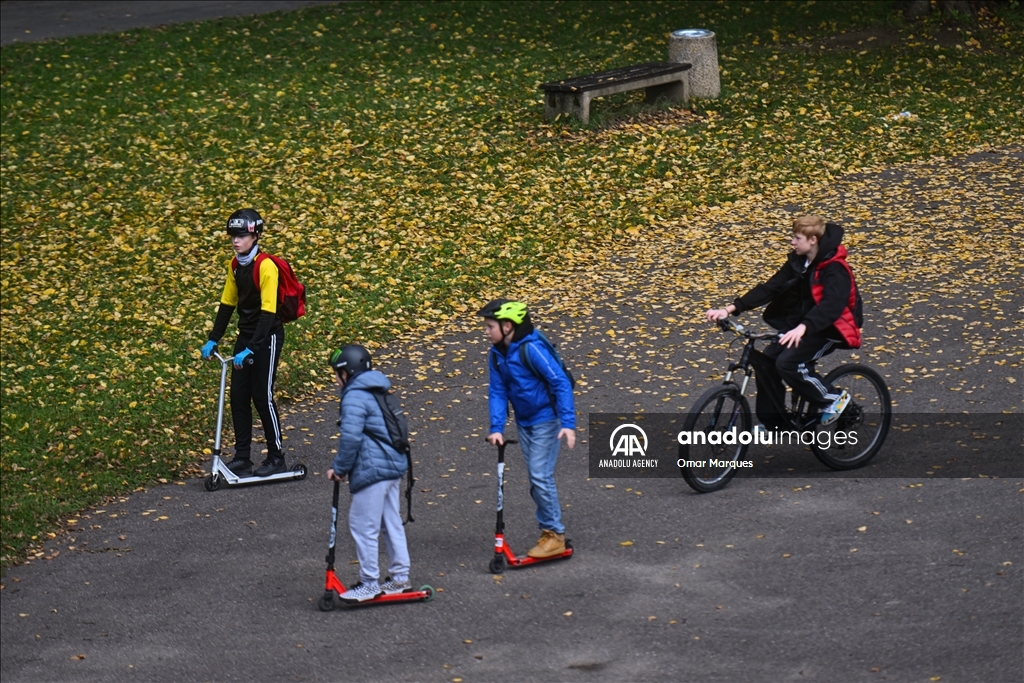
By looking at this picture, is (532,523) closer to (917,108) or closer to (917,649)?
(917,649)

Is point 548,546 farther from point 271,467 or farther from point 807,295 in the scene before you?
point 271,467

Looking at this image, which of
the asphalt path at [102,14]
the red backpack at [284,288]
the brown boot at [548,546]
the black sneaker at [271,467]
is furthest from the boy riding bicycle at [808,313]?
the asphalt path at [102,14]

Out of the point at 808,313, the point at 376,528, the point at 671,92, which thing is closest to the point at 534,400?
the point at 376,528

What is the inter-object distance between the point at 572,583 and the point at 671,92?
40.7 feet

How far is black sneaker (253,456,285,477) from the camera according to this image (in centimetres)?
941

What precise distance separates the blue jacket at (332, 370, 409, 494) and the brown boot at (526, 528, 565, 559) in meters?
0.99

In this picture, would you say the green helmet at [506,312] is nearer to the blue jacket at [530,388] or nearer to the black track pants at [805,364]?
the blue jacket at [530,388]

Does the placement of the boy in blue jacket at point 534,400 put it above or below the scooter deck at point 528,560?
above

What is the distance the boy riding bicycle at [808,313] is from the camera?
8.14 metres

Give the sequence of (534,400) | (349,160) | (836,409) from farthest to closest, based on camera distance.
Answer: (349,160) → (836,409) → (534,400)

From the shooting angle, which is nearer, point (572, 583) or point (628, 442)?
point (572, 583)

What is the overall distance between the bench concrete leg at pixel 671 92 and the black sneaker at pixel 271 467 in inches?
424

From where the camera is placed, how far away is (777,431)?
28.8 feet

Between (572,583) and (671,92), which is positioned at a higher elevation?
(671,92)
